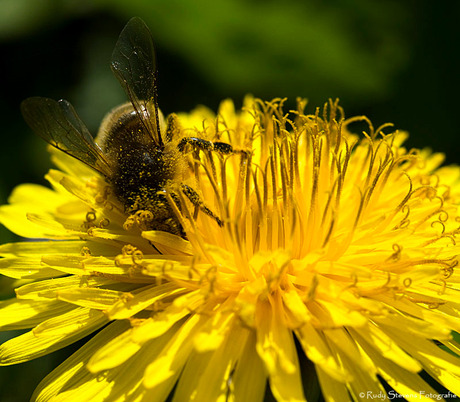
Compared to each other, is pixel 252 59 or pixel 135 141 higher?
pixel 252 59

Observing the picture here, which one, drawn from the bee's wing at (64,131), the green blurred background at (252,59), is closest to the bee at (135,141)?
the bee's wing at (64,131)

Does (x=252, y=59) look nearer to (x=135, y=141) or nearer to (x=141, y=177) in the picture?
(x=135, y=141)

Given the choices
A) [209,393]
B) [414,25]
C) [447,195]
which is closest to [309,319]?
[209,393]

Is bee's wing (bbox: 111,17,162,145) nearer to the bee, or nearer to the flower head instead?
the bee

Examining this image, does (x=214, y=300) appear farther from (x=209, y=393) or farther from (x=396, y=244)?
(x=396, y=244)

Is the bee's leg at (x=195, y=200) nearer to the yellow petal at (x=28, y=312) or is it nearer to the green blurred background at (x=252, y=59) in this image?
the yellow petal at (x=28, y=312)

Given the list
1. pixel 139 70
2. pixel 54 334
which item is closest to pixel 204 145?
pixel 139 70
